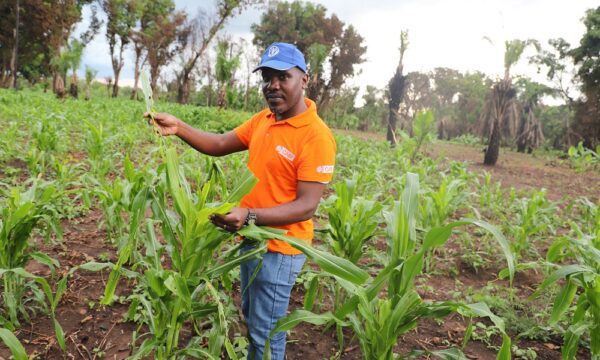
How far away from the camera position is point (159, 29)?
3094 cm

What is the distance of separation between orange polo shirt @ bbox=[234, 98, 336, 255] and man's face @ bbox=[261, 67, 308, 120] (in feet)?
0.21

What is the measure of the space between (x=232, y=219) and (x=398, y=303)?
2.73 ft

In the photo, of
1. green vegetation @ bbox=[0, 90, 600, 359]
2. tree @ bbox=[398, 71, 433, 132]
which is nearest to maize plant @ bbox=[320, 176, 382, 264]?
green vegetation @ bbox=[0, 90, 600, 359]

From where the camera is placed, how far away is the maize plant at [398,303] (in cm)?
162

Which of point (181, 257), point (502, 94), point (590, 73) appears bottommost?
point (181, 257)

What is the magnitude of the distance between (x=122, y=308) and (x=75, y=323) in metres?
0.27

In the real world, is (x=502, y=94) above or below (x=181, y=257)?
above

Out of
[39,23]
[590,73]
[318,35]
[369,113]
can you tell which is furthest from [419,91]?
[39,23]

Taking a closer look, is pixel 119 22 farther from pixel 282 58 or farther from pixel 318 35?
pixel 282 58

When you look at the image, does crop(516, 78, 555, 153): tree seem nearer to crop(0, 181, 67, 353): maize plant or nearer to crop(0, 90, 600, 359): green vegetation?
crop(0, 90, 600, 359): green vegetation

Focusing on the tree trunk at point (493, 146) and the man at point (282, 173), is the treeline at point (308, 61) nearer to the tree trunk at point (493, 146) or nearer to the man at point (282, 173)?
the tree trunk at point (493, 146)

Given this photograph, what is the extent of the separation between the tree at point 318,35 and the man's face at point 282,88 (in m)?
27.3

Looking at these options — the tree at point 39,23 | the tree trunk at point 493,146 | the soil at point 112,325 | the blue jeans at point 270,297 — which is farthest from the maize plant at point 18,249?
the tree at point 39,23

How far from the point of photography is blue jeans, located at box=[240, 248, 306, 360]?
170cm
